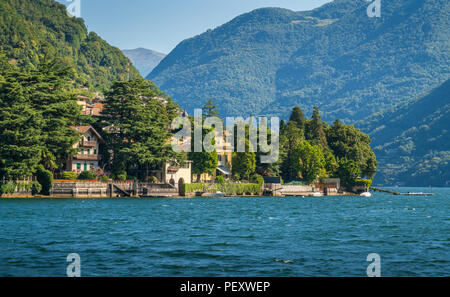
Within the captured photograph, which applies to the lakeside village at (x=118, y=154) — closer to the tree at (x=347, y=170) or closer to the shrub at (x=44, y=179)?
the shrub at (x=44, y=179)

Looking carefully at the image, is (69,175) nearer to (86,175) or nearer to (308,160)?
(86,175)

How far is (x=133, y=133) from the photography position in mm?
105938

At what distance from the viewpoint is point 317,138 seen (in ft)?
521

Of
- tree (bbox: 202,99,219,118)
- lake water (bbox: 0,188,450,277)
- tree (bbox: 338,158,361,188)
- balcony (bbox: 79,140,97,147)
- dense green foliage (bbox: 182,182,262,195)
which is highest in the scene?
tree (bbox: 202,99,219,118)

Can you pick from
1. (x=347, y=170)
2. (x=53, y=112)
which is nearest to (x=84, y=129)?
(x=53, y=112)

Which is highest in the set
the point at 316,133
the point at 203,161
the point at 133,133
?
the point at 316,133

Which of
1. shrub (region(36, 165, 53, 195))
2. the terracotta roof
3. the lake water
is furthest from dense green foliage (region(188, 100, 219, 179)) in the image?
the lake water

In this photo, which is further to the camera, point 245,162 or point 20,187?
point 245,162

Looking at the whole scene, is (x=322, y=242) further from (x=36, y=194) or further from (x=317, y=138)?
(x=317, y=138)

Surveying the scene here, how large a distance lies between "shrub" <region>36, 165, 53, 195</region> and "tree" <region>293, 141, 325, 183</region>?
6815cm

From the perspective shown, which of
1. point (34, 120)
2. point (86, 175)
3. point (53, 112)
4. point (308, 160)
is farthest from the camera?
point (308, 160)

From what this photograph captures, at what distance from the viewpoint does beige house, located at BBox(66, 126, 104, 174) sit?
104 m

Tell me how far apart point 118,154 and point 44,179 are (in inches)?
685

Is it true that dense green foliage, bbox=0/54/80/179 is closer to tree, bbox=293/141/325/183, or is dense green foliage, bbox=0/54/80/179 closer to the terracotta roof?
the terracotta roof
